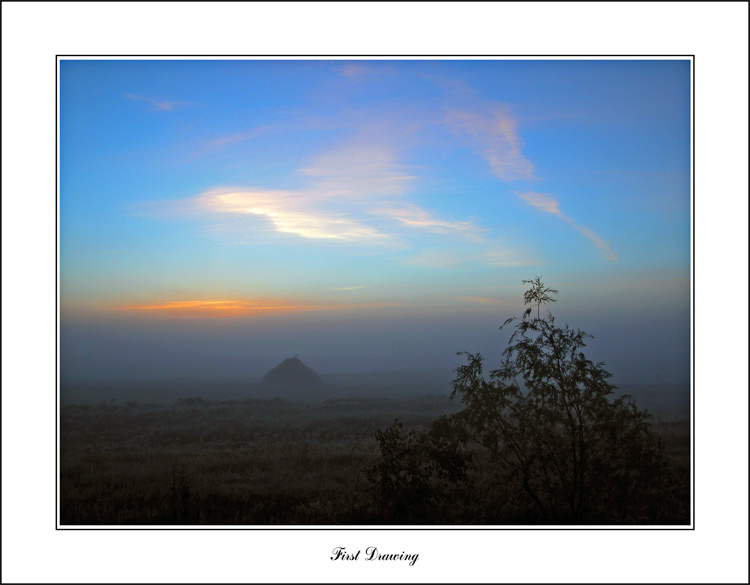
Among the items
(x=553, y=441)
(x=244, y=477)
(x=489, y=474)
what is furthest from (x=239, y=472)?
(x=553, y=441)

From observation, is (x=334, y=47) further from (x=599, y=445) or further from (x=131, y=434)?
(x=131, y=434)

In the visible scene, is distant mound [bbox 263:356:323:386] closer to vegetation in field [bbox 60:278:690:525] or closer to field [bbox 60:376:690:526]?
field [bbox 60:376:690:526]

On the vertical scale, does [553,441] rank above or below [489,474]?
above

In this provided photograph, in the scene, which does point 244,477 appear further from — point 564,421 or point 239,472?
point 564,421

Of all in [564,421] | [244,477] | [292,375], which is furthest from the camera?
[292,375]

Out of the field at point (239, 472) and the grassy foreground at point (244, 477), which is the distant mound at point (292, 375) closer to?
the field at point (239, 472)

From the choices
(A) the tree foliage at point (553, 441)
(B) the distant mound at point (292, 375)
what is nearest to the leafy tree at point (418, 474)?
(A) the tree foliage at point (553, 441)

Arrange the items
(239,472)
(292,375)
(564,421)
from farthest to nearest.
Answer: (292,375)
(239,472)
(564,421)
